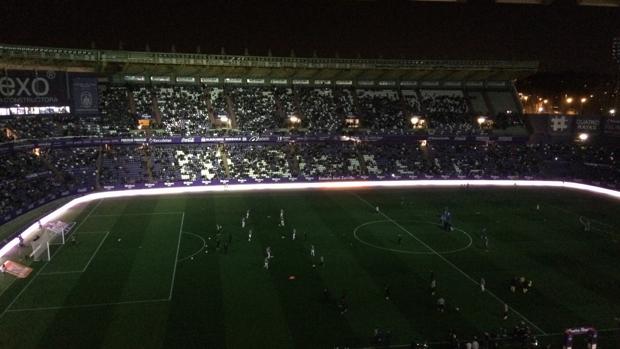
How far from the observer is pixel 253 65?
68.1 m

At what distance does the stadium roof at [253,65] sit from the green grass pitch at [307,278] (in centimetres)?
2169

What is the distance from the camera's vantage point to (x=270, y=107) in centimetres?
7206

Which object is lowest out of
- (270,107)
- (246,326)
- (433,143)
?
(246,326)

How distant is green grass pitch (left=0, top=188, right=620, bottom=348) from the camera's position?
22.5 metres

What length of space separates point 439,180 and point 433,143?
9.65 meters

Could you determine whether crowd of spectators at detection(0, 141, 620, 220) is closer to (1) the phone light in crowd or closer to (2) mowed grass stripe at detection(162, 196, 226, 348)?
(1) the phone light in crowd

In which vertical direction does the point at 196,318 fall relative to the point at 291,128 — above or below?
below

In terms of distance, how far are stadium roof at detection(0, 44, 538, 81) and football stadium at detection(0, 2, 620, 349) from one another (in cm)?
29

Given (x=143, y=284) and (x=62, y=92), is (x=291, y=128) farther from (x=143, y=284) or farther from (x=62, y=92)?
(x=143, y=284)

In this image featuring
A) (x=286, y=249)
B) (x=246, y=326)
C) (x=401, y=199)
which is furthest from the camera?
(x=401, y=199)

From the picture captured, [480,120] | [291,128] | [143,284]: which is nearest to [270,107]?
[291,128]

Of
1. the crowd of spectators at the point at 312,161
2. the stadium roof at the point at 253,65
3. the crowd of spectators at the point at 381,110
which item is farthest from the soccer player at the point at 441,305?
the stadium roof at the point at 253,65

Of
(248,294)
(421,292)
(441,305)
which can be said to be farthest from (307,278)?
(441,305)

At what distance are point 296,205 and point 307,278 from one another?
792 inches
